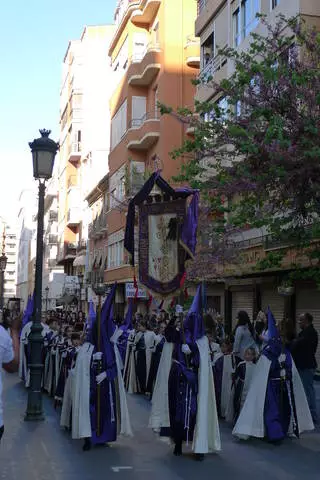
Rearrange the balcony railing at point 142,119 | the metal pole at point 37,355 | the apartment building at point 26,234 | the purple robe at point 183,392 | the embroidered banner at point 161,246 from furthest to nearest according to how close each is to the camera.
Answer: the apartment building at point 26,234, the balcony railing at point 142,119, the metal pole at point 37,355, the embroidered banner at point 161,246, the purple robe at point 183,392

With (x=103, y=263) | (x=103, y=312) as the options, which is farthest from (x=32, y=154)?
(x=103, y=263)

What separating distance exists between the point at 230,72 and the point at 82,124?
40096 millimetres

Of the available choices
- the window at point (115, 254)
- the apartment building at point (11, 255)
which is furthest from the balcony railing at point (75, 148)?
the apartment building at point (11, 255)

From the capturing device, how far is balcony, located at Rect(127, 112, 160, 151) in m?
34.5

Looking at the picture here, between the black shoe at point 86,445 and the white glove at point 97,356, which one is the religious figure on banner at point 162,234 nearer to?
the white glove at point 97,356

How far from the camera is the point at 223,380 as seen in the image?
42.4ft

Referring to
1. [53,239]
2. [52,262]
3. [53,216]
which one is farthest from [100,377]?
[53,216]

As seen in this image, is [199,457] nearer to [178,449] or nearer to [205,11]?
[178,449]

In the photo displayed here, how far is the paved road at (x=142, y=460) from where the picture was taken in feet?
26.5

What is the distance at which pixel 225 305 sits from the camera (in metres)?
27.7

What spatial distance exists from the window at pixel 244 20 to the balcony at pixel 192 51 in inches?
321

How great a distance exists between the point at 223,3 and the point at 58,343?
16419 mm

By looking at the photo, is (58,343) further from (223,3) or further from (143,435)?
(223,3)

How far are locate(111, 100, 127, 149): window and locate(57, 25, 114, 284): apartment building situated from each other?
1560 centimetres
